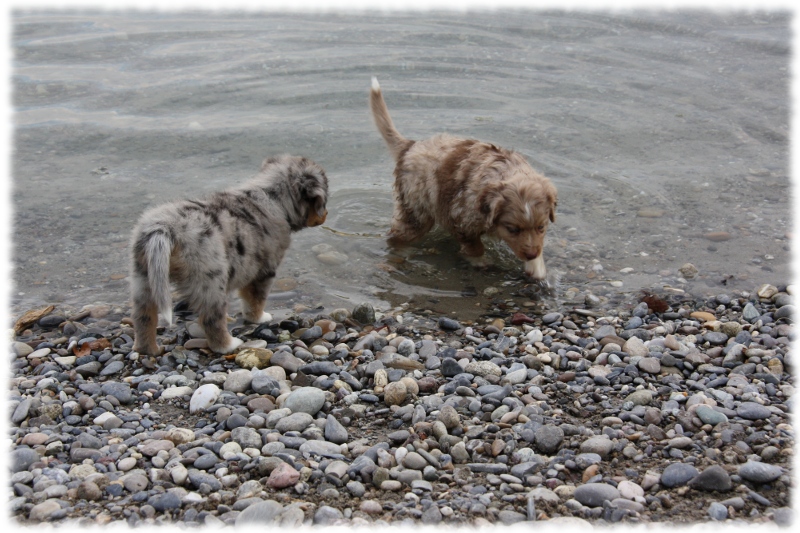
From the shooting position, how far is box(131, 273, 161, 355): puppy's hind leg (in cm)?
470

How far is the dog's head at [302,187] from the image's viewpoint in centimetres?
561

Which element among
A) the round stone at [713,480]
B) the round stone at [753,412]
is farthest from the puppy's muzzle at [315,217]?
the round stone at [713,480]

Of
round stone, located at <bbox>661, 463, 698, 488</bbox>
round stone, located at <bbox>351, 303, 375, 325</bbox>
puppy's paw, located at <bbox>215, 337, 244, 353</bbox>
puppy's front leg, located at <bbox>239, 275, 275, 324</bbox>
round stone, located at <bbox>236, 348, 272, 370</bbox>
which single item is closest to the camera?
round stone, located at <bbox>661, 463, 698, 488</bbox>

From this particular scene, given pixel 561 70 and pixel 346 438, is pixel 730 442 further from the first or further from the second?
pixel 561 70

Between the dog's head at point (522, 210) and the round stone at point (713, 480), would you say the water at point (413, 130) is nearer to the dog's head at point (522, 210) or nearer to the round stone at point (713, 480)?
the dog's head at point (522, 210)

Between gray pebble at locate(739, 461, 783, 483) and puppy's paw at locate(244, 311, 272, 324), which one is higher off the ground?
gray pebble at locate(739, 461, 783, 483)

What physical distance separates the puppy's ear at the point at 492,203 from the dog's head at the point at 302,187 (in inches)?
54.9

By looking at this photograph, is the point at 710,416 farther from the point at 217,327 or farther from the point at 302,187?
the point at 302,187

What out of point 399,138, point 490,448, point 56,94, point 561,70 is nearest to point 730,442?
point 490,448

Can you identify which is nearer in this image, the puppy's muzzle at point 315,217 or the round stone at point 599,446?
the round stone at point 599,446

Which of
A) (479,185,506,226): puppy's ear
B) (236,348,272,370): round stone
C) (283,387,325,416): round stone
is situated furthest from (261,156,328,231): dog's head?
(283,387,325,416): round stone

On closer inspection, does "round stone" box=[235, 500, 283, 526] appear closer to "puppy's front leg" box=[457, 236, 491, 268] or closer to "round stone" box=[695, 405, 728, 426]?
"round stone" box=[695, 405, 728, 426]

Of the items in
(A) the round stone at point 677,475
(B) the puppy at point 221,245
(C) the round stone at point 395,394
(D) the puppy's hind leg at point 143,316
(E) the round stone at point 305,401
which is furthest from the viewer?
(D) the puppy's hind leg at point 143,316

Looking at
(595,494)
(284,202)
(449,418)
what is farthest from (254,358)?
(595,494)
